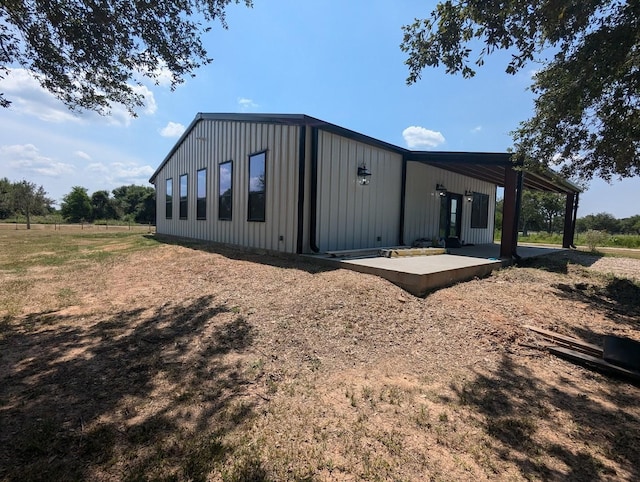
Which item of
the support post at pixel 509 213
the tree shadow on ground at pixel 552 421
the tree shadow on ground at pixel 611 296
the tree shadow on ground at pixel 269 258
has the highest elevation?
the support post at pixel 509 213

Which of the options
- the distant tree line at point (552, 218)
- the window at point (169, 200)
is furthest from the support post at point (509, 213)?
the distant tree line at point (552, 218)

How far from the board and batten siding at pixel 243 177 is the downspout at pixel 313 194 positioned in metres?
0.35

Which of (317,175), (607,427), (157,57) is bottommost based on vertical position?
(607,427)

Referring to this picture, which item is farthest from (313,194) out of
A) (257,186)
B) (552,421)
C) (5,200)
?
(5,200)

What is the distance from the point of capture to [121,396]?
264cm

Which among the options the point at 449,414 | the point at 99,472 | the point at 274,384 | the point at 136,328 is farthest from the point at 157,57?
the point at 449,414

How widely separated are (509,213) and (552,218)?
177ft

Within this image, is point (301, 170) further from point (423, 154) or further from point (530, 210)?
point (530, 210)

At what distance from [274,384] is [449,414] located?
144 cm

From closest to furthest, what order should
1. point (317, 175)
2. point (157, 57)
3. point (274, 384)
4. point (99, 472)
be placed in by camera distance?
point (99, 472) < point (274, 384) < point (157, 57) < point (317, 175)

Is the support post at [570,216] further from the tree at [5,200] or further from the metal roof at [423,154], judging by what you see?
the tree at [5,200]

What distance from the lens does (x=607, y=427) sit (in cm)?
250

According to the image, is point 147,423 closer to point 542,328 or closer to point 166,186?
point 542,328

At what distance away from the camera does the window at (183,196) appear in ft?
43.8
